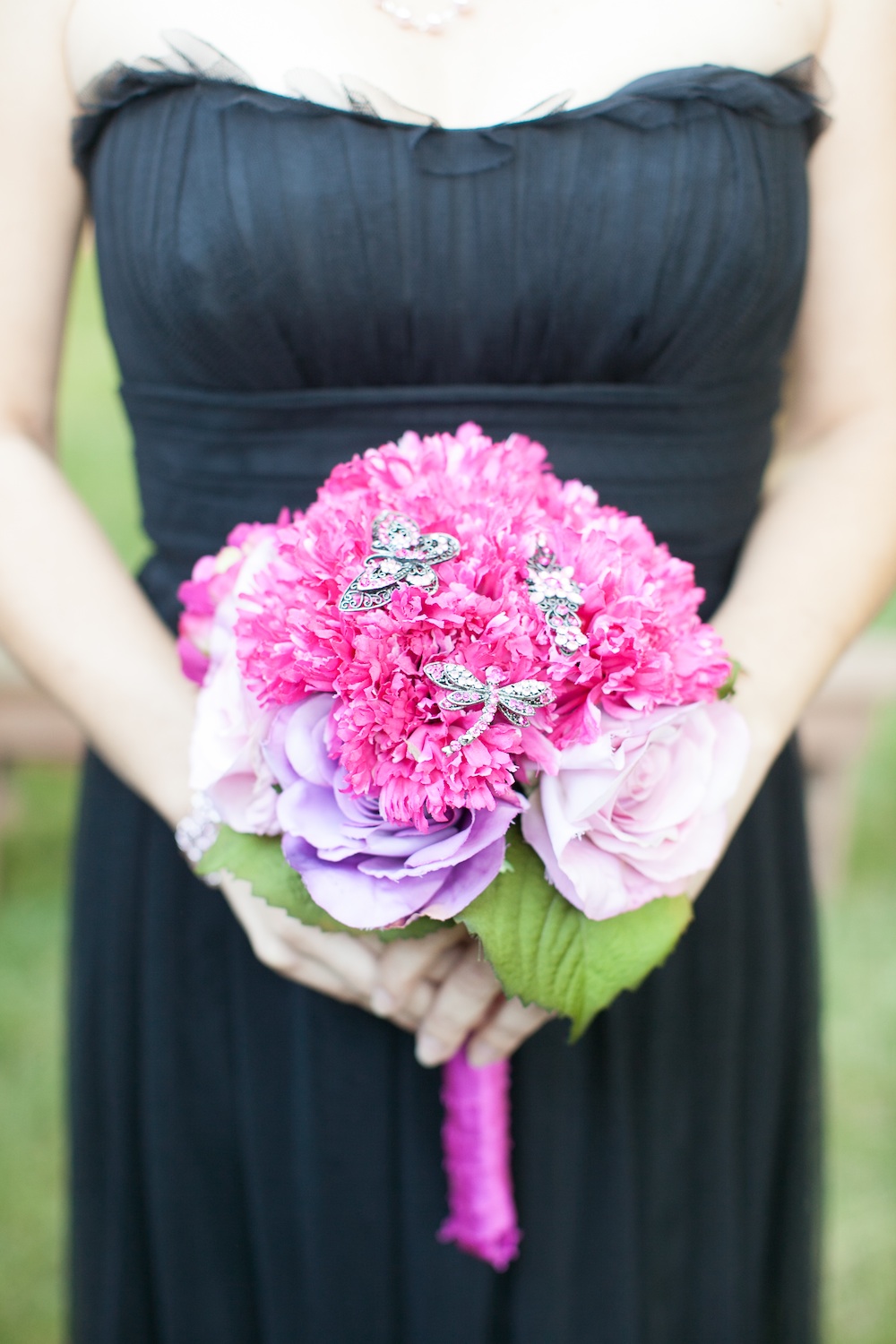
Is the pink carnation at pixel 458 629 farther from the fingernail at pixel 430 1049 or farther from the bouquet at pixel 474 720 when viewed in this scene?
the fingernail at pixel 430 1049

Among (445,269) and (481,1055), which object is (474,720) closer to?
(481,1055)

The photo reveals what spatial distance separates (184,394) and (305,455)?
0.13 m

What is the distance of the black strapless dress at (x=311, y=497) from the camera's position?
3.03 ft

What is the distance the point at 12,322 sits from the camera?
3.26 feet

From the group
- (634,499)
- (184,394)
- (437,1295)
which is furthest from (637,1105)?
(184,394)

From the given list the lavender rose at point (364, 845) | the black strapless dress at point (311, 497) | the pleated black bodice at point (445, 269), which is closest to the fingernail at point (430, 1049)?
the black strapless dress at point (311, 497)

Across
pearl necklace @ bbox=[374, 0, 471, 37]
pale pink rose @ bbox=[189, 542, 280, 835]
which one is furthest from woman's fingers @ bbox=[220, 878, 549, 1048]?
pearl necklace @ bbox=[374, 0, 471, 37]

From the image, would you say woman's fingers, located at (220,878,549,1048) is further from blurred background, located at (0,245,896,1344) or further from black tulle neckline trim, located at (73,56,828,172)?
blurred background, located at (0,245,896,1344)

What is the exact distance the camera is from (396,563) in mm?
602

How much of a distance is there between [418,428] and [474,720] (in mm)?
451

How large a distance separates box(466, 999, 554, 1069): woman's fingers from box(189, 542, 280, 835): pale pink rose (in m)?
0.25

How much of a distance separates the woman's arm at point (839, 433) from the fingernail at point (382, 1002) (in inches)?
14.6

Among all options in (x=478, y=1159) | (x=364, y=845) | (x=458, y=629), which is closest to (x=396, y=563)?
(x=458, y=629)

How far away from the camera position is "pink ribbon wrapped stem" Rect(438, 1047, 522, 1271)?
0.95m
